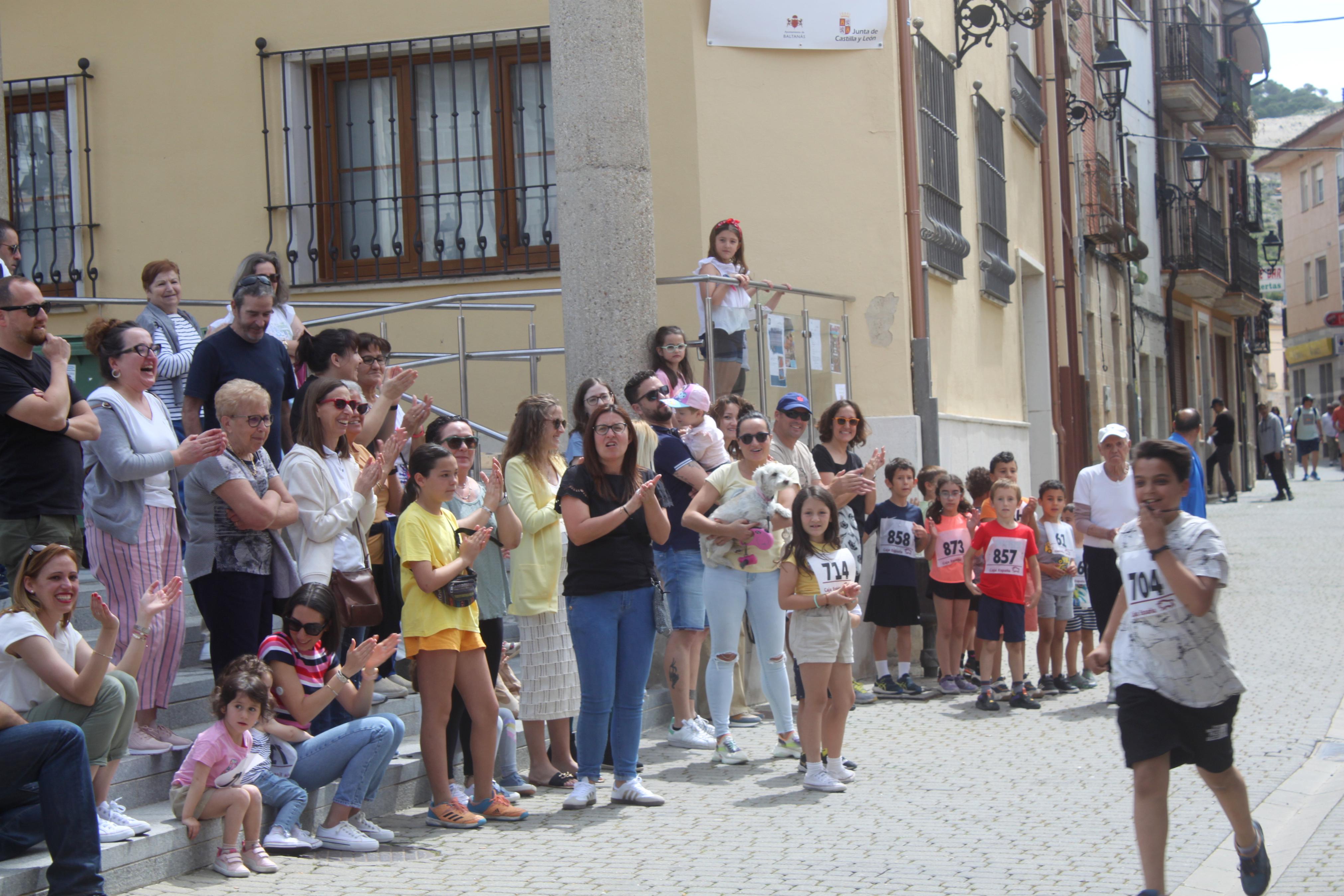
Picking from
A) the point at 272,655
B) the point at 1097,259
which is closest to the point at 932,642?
the point at 272,655

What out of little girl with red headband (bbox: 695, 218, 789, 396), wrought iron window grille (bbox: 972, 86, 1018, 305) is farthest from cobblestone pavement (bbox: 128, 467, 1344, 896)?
wrought iron window grille (bbox: 972, 86, 1018, 305)

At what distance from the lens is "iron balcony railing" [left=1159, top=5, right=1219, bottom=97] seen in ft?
97.3

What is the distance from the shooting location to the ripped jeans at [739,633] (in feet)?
25.6

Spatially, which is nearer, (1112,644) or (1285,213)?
(1112,644)

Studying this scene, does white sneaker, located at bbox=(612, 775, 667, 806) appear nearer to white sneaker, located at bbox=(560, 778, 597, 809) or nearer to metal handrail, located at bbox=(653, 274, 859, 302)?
white sneaker, located at bbox=(560, 778, 597, 809)

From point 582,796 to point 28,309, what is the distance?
10.4 ft

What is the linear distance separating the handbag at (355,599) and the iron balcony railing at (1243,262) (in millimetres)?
29567

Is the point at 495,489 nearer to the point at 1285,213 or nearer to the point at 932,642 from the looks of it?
the point at 932,642

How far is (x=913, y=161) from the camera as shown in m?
12.6

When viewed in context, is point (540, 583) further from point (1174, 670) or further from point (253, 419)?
point (1174, 670)

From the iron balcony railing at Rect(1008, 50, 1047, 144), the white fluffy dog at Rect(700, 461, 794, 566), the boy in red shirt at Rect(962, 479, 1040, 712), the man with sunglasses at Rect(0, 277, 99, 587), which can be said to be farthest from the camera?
the iron balcony railing at Rect(1008, 50, 1047, 144)

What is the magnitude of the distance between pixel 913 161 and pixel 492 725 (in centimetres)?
757

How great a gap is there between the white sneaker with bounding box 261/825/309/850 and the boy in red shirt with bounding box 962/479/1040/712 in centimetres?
500

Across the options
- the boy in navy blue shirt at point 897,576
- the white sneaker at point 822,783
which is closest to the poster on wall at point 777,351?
the boy in navy blue shirt at point 897,576
